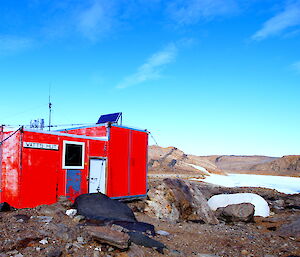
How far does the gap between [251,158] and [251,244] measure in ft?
437

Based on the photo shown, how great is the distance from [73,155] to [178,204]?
5.52 m

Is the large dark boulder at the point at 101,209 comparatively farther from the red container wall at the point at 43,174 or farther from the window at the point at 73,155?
the window at the point at 73,155

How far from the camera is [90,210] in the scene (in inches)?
418

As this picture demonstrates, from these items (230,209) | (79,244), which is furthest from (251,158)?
(79,244)

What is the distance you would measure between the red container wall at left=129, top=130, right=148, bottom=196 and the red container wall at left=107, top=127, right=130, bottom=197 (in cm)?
39

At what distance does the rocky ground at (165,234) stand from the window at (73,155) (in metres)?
1.60

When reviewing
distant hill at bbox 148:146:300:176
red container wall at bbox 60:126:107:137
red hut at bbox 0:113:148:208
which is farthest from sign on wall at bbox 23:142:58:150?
distant hill at bbox 148:146:300:176

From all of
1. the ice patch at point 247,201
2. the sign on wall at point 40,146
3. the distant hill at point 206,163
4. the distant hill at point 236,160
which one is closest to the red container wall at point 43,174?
the sign on wall at point 40,146

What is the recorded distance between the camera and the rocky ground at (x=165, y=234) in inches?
287

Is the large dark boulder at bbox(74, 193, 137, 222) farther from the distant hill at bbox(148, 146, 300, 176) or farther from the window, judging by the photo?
the distant hill at bbox(148, 146, 300, 176)

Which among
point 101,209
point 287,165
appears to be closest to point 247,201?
point 101,209

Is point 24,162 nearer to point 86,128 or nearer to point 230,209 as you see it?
point 86,128

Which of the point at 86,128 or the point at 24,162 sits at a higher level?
the point at 86,128

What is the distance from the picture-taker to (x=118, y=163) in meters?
14.9
